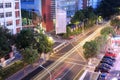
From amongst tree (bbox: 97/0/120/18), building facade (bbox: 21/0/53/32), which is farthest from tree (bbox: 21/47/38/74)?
tree (bbox: 97/0/120/18)

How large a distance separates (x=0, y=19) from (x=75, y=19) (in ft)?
78.0

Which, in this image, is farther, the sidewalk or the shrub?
the sidewalk

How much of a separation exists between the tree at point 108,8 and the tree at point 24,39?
4614 cm

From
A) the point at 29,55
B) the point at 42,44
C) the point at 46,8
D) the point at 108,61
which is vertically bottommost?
the point at 108,61

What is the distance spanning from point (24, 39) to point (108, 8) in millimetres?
48622

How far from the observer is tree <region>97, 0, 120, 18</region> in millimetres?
86312

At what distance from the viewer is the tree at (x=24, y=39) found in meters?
43.6

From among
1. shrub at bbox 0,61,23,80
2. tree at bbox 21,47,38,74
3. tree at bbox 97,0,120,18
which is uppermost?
tree at bbox 97,0,120,18

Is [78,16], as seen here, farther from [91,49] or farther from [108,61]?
[91,49]

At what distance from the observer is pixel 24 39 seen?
4372 cm

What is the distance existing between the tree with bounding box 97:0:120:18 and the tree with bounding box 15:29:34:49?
4614cm

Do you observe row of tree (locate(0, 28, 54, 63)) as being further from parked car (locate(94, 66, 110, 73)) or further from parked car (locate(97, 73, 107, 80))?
parked car (locate(97, 73, 107, 80))

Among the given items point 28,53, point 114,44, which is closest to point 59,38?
point 114,44

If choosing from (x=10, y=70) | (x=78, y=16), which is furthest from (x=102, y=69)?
(x=78, y=16)
